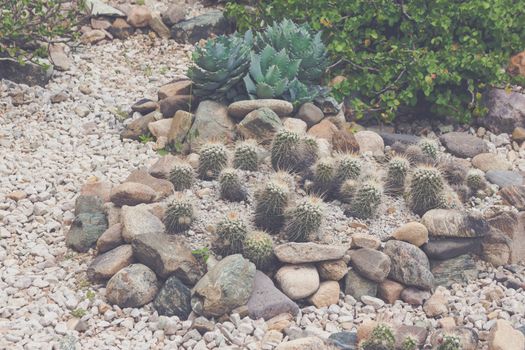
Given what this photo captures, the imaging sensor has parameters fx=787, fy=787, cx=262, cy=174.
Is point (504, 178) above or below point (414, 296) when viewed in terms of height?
above

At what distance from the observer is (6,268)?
217 inches

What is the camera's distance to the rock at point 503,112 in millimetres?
7551

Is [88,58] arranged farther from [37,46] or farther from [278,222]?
[278,222]

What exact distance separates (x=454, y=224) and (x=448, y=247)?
177mm

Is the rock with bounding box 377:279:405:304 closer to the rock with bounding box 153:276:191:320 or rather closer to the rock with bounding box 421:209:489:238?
the rock with bounding box 421:209:489:238

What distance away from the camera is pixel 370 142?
6.90 meters

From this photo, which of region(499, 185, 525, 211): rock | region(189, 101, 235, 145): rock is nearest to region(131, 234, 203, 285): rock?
region(189, 101, 235, 145): rock

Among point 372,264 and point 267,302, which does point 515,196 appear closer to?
point 372,264

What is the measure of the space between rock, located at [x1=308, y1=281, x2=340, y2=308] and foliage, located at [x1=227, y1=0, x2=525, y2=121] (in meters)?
2.56

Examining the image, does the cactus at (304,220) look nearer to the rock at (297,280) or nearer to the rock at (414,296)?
the rock at (297,280)

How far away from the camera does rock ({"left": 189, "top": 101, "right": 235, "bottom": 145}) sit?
6.76 meters

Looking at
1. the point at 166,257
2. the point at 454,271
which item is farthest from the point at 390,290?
the point at 166,257

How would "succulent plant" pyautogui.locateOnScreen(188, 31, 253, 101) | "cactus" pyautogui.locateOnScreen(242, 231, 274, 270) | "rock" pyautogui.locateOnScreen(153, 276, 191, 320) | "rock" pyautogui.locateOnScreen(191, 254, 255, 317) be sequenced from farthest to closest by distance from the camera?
1. "succulent plant" pyautogui.locateOnScreen(188, 31, 253, 101)
2. "cactus" pyautogui.locateOnScreen(242, 231, 274, 270)
3. "rock" pyautogui.locateOnScreen(153, 276, 191, 320)
4. "rock" pyautogui.locateOnScreen(191, 254, 255, 317)

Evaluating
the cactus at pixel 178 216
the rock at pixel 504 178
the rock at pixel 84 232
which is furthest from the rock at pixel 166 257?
the rock at pixel 504 178
